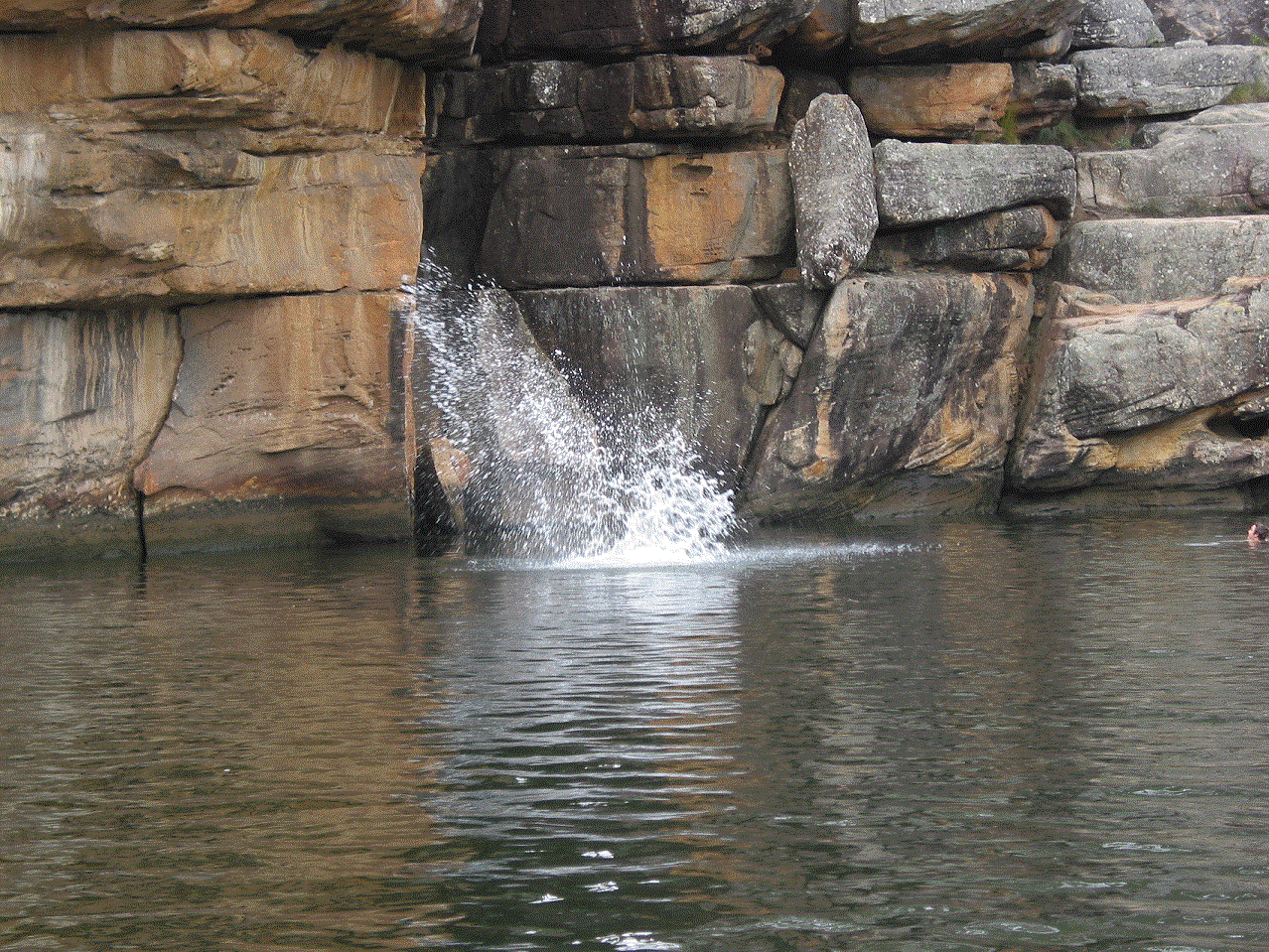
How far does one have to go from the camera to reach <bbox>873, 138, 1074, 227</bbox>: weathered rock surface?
17.7 metres

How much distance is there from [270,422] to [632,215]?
5.05 m

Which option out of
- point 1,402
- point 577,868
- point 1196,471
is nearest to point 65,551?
point 1,402

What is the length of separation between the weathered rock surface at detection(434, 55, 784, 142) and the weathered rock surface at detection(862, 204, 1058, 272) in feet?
7.25

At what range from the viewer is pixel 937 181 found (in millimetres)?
17750

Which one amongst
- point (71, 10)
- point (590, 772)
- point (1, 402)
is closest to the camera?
point (590, 772)

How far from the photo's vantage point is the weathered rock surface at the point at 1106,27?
66.9 ft

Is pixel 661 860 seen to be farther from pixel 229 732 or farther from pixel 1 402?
pixel 1 402

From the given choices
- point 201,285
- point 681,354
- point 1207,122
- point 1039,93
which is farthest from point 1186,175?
point 201,285

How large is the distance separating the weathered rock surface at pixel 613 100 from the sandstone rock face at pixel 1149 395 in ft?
16.1

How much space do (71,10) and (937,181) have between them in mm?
10115

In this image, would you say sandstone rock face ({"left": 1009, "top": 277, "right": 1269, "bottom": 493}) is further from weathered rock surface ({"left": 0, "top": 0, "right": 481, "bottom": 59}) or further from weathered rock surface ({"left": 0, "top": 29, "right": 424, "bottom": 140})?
weathered rock surface ({"left": 0, "top": 29, "right": 424, "bottom": 140})

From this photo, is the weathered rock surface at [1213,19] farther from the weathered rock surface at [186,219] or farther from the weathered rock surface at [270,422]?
the weathered rock surface at [270,422]

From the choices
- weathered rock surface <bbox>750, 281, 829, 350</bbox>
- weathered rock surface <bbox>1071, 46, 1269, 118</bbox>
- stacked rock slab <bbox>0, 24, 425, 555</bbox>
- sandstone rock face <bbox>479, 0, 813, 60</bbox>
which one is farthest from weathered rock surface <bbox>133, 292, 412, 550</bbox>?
weathered rock surface <bbox>1071, 46, 1269, 118</bbox>

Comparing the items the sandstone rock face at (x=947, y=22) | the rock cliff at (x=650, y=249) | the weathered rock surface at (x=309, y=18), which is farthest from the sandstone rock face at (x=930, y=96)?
the weathered rock surface at (x=309, y=18)
